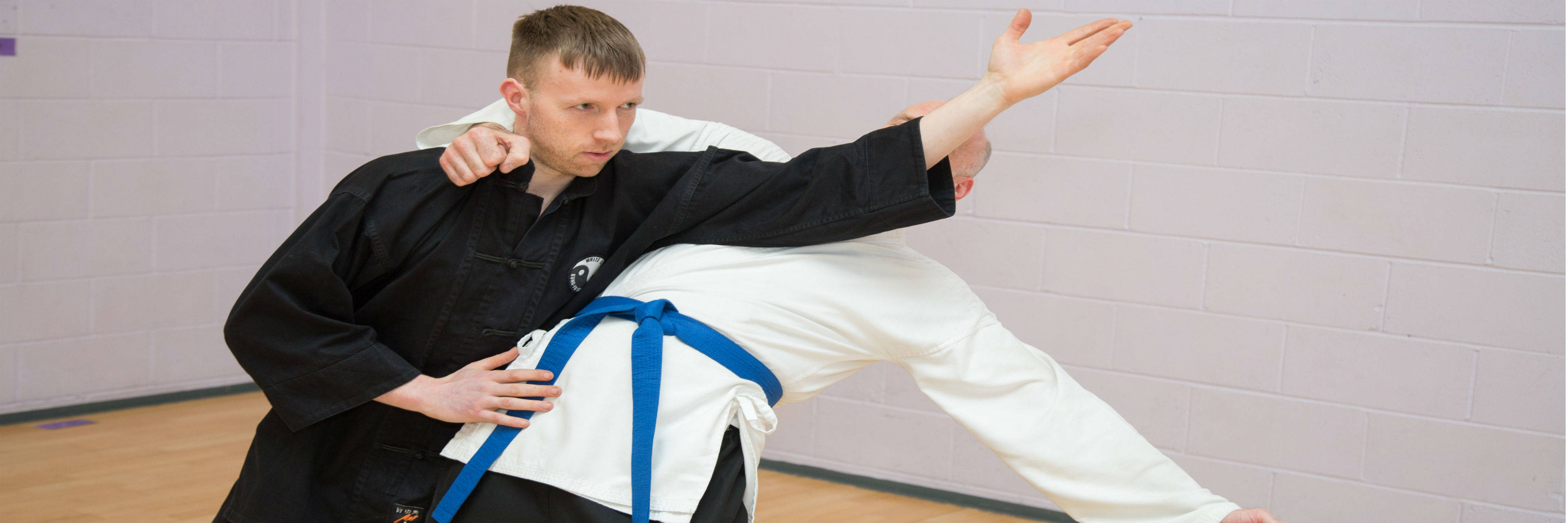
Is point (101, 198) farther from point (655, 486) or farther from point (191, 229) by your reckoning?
point (655, 486)

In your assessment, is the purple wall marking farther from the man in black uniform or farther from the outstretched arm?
the outstretched arm

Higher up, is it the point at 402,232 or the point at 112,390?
the point at 402,232

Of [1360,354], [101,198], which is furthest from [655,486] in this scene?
[101,198]

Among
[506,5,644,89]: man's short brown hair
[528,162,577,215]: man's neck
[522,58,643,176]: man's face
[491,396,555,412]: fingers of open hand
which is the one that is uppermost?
[506,5,644,89]: man's short brown hair

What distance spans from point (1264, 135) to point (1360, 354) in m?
0.55

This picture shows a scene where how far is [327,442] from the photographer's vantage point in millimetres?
1746

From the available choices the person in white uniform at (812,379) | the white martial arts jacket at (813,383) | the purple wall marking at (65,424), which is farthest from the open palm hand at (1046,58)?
the purple wall marking at (65,424)

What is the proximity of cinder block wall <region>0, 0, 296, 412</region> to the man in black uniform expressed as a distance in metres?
2.11

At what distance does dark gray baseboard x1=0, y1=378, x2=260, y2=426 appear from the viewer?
342 centimetres

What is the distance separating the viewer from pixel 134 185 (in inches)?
139

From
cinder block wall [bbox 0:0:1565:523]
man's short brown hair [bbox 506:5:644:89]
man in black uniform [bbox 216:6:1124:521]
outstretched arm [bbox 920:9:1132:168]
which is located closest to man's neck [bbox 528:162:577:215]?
man in black uniform [bbox 216:6:1124:521]

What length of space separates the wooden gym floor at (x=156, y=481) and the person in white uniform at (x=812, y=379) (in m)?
1.31

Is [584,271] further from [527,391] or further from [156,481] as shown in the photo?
[156,481]

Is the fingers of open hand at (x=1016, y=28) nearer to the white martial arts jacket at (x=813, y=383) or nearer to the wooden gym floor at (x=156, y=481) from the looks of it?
the white martial arts jacket at (x=813, y=383)
